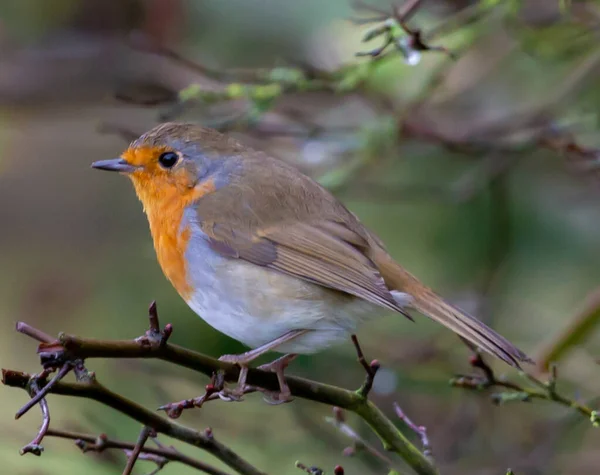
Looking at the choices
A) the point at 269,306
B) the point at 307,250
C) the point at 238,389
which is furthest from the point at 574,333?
the point at 238,389

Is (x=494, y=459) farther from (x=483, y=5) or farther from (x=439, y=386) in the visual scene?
(x=483, y=5)

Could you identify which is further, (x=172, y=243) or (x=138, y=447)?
(x=172, y=243)

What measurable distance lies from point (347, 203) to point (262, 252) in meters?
2.54

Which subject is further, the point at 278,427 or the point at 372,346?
the point at 372,346

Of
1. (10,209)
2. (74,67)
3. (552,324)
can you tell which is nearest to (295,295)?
(552,324)

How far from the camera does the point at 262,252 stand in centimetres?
299

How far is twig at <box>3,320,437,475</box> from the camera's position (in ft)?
5.51

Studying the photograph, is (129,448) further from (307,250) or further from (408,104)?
(408,104)

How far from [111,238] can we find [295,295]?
317cm

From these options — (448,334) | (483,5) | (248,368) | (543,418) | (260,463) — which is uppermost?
(483,5)

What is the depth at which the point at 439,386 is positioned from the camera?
13.4 feet

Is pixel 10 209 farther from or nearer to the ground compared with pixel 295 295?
farther from the ground

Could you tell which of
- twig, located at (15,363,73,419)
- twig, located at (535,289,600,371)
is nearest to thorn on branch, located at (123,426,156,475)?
twig, located at (15,363,73,419)

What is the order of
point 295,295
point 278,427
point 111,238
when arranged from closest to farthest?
point 295,295 < point 278,427 < point 111,238
